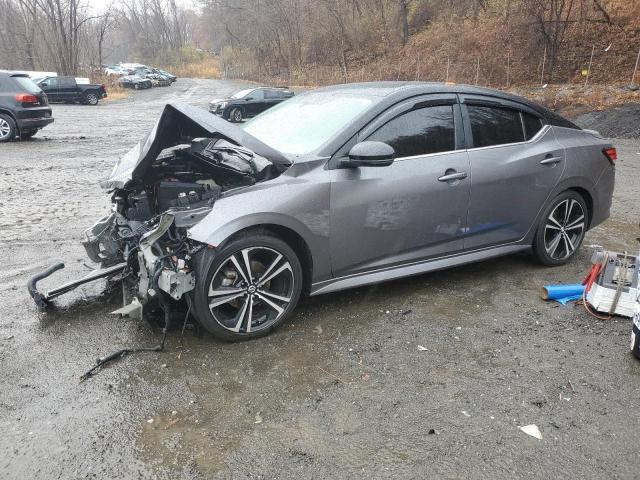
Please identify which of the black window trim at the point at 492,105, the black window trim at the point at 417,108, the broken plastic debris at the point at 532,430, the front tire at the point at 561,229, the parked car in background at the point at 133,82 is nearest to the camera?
the broken plastic debris at the point at 532,430

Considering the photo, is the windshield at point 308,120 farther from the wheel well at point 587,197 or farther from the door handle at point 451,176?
the wheel well at point 587,197

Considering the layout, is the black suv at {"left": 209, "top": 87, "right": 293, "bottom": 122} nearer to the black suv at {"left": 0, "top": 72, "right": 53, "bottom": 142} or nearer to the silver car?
the black suv at {"left": 0, "top": 72, "right": 53, "bottom": 142}

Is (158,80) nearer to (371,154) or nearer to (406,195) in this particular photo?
(406,195)

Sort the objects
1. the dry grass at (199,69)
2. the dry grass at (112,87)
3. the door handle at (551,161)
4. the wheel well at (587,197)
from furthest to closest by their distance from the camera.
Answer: the dry grass at (199,69) < the dry grass at (112,87) < the wheel well at (587,197) < the door handle at (551,161)

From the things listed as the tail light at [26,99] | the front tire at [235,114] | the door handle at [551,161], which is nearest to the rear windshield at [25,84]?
the tail light at [26,99]

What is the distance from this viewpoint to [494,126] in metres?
4.29

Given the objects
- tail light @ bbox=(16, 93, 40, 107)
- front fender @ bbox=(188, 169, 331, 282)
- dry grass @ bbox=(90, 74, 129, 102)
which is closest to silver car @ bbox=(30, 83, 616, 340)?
front fender @ bbox=(188, 169, 331, 282)

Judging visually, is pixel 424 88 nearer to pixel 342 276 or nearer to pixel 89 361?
pixel 342 276

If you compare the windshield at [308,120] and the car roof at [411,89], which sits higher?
the car roof at [411,89]

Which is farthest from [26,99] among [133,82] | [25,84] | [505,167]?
[133,82]

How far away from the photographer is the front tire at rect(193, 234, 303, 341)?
10.5 feet

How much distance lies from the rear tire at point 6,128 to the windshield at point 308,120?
1142cm

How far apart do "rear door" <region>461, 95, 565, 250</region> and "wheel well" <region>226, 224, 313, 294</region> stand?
4.68 ft

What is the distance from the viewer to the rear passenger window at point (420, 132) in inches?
148
